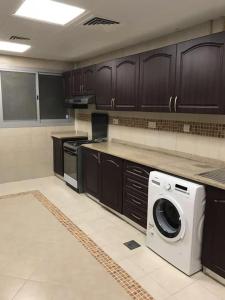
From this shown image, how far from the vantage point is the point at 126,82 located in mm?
3162

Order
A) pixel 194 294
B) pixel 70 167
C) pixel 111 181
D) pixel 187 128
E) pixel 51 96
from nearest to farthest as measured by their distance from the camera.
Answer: pixel 194 294 → pixel 187 128 → pixel 111 181 → pixel 70 167 → pixel 51 96

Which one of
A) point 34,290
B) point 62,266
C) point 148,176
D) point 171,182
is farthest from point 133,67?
point 34,290

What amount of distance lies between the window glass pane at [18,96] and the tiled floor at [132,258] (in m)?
1.72

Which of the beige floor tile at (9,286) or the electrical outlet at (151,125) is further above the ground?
the electrical outlet at (151,125)

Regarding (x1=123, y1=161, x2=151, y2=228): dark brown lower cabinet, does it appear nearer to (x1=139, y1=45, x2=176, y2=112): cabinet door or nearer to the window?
(x1=139, y1=45, x2=176, y2=112): cabinet door

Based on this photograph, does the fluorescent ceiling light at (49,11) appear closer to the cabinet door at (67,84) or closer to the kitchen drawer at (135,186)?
the kitchen drawer at (135,186)

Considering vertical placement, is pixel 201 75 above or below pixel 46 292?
above

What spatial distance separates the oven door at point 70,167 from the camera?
12.8ft

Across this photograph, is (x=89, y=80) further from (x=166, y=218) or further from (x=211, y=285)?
(x=211, y=285)

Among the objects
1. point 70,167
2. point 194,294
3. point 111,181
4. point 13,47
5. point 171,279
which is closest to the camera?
point 194,294

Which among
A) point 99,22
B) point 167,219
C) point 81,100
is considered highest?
point 99,22

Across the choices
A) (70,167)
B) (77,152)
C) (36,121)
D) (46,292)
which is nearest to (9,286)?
(46,292)

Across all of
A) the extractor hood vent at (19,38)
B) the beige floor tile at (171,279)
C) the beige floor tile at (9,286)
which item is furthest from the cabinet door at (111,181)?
the extractor hood vent at (19,38)

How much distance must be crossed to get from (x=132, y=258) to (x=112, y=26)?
8.06 ft
